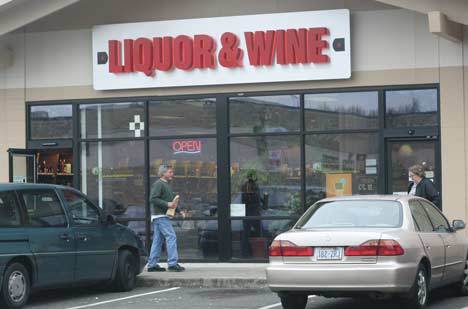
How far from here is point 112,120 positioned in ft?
58.0

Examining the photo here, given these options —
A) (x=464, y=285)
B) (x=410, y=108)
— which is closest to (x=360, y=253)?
(x=464, y=285)

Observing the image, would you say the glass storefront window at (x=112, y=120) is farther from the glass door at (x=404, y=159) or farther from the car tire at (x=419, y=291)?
the car tire at (x=419, y=291)

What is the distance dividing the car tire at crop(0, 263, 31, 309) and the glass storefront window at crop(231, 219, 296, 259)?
588cm

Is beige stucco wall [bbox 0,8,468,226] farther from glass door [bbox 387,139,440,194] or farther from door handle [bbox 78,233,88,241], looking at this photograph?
door handle [bbox 78,233,88,241]

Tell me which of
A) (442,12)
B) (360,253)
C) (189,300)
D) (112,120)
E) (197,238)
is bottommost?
(189,300)

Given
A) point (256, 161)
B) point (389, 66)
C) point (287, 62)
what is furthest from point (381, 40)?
point (256, 161)

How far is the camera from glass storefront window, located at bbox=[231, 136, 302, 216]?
1670 centimetres

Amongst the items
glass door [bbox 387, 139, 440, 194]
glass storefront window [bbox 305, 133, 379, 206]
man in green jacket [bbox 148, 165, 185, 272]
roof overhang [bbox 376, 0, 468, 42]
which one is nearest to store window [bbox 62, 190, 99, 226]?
man in green jacket [bbox 148, 165, 185, 272]

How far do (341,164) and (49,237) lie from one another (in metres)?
6.35

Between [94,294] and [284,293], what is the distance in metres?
4.21

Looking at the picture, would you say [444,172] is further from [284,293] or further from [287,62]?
[284,293]

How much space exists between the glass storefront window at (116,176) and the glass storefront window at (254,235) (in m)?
1.95

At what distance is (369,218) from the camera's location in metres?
10.5

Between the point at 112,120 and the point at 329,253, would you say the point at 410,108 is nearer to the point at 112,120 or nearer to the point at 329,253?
the point at 112,120
